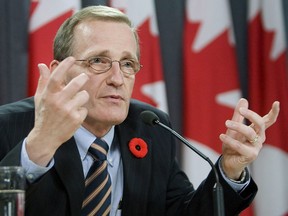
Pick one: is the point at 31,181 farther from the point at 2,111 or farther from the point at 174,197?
the point at 174,197

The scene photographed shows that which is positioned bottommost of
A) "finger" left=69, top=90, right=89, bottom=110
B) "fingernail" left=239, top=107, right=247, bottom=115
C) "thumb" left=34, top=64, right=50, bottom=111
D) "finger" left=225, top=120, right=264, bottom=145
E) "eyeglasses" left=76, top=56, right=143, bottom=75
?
"finger" left=225, top=120, right=264, bottom=145

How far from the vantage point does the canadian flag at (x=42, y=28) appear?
3062 millimetres

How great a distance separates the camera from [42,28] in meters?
3.08

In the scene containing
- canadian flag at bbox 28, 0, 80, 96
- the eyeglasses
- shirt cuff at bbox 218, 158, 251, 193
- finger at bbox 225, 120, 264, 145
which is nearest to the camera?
finger at bbox 225, 120, 264, 145

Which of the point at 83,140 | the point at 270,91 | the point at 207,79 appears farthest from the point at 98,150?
the point at 270,91

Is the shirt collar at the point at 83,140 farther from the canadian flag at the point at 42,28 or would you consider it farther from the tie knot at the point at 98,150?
the canadian flag at the point at 42,28

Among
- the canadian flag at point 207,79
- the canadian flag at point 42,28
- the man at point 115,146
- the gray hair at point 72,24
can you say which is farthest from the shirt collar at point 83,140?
the canadian flag at point 207,79

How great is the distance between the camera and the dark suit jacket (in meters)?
2.02

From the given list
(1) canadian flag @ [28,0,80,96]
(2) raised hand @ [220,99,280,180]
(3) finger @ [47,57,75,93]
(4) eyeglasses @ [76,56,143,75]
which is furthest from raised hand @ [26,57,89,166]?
(1) canadian flag @ [28,0,80,96]

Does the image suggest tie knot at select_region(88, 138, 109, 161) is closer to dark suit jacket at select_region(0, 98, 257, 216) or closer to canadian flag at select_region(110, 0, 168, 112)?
dark suit jacket at select_region(0, 98, 257, 216)

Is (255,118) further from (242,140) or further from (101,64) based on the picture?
(101,64)

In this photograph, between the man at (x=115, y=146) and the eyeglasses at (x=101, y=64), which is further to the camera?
the eyeglasses at (x=101, y=64)

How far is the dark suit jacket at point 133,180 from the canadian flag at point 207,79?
0.65 metres

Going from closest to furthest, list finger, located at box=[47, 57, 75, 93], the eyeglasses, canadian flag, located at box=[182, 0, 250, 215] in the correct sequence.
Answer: finger, located at box=[47, 57, 75, 93], the eyeglasses, canadian flag, located at box=[182, 0, 250, 215]
